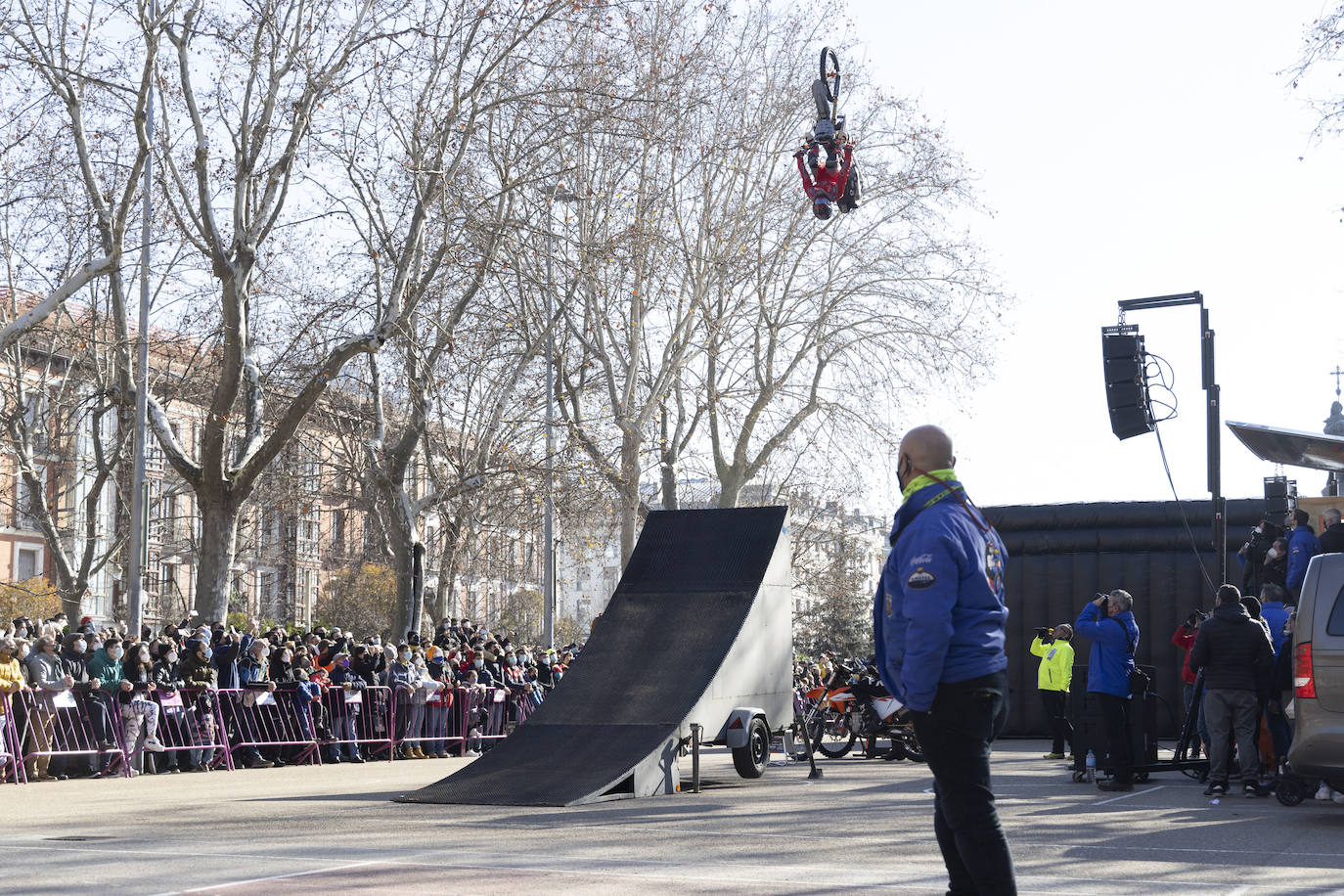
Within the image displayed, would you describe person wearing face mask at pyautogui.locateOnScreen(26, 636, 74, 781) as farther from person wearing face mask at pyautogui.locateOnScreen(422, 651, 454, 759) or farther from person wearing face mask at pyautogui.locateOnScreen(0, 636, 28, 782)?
person wearing face mask at pyautogui.locateOnScreen(422, 651, 454, 759)

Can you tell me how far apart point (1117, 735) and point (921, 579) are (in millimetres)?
10545

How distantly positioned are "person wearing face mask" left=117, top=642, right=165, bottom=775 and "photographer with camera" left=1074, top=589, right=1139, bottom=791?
12.0 meters

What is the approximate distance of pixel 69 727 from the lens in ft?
61.6

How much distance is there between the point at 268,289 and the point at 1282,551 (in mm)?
23866

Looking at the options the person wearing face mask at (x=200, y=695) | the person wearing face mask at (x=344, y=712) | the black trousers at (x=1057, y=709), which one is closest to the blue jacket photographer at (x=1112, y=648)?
the black trousers at (x=1057, y=709)

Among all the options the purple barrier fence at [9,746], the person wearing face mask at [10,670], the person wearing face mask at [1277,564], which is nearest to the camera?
the person wearing face mask at [1277,564]

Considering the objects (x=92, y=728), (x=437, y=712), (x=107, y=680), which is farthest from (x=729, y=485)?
(x=92, y=728)

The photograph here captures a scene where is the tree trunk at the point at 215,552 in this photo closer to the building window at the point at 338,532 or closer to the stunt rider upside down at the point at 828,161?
the stunt rider upside down at the point at 828,161

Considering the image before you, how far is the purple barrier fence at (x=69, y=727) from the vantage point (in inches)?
719

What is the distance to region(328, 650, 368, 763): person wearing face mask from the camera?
2255 cm

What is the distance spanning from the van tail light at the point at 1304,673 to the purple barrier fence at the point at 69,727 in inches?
561

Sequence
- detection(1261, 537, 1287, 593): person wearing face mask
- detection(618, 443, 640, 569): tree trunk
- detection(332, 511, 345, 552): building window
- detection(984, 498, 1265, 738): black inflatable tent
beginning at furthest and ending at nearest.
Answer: detection(332, 511, 345, 552): building window → detection(618, 443, 640, 569): tree trunk → detection(984, 498, 1265, 738): black inflatable tent → detection(1261, 537, 1287, 593): person wearing face mask

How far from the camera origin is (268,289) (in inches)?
1321

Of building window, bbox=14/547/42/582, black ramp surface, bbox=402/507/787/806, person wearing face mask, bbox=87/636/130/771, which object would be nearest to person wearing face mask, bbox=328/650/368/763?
person wearing face mask, bbox=87/636/130/771
